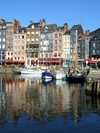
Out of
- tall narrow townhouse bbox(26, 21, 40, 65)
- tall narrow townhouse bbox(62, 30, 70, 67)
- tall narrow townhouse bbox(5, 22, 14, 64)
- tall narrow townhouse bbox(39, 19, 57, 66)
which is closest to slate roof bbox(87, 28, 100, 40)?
tall narrow townhouse bbox(62, 30, 70, 67)

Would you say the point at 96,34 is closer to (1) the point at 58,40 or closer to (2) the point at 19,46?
(1) the point at 58,40

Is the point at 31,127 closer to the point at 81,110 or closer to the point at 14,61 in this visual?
the point at 81,110

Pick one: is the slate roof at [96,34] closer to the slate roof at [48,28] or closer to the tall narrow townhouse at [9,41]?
the slate roof at [48,28]

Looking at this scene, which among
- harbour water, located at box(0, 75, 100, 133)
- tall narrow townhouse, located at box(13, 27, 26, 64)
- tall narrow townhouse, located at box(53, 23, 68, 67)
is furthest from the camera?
tall narrow townhouse, located at box(13, 27, 26, 64)

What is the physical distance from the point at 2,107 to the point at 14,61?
263ft

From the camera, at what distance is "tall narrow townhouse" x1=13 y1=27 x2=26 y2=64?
102 m

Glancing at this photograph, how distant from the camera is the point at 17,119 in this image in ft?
55.7

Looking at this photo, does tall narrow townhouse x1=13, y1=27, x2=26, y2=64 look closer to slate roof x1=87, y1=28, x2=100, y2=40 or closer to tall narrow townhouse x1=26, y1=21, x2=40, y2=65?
tall narrow townhouse x1=26, y1=21, x2=40, y2=65

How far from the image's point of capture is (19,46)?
102m

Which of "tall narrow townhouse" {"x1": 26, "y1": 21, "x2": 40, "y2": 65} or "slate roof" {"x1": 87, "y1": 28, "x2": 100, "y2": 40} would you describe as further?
"tall narrow townhouse" {"x1": 26, "y1": 21, "x2": 40, "y2": 65}

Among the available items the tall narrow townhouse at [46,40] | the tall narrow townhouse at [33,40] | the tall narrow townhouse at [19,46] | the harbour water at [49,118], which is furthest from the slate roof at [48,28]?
the harbour water at [49,118]

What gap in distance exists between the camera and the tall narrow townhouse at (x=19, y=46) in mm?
101875

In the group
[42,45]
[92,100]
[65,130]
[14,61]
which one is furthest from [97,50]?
[65,130]

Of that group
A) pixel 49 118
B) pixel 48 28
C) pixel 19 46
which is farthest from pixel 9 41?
pixel 49 118
